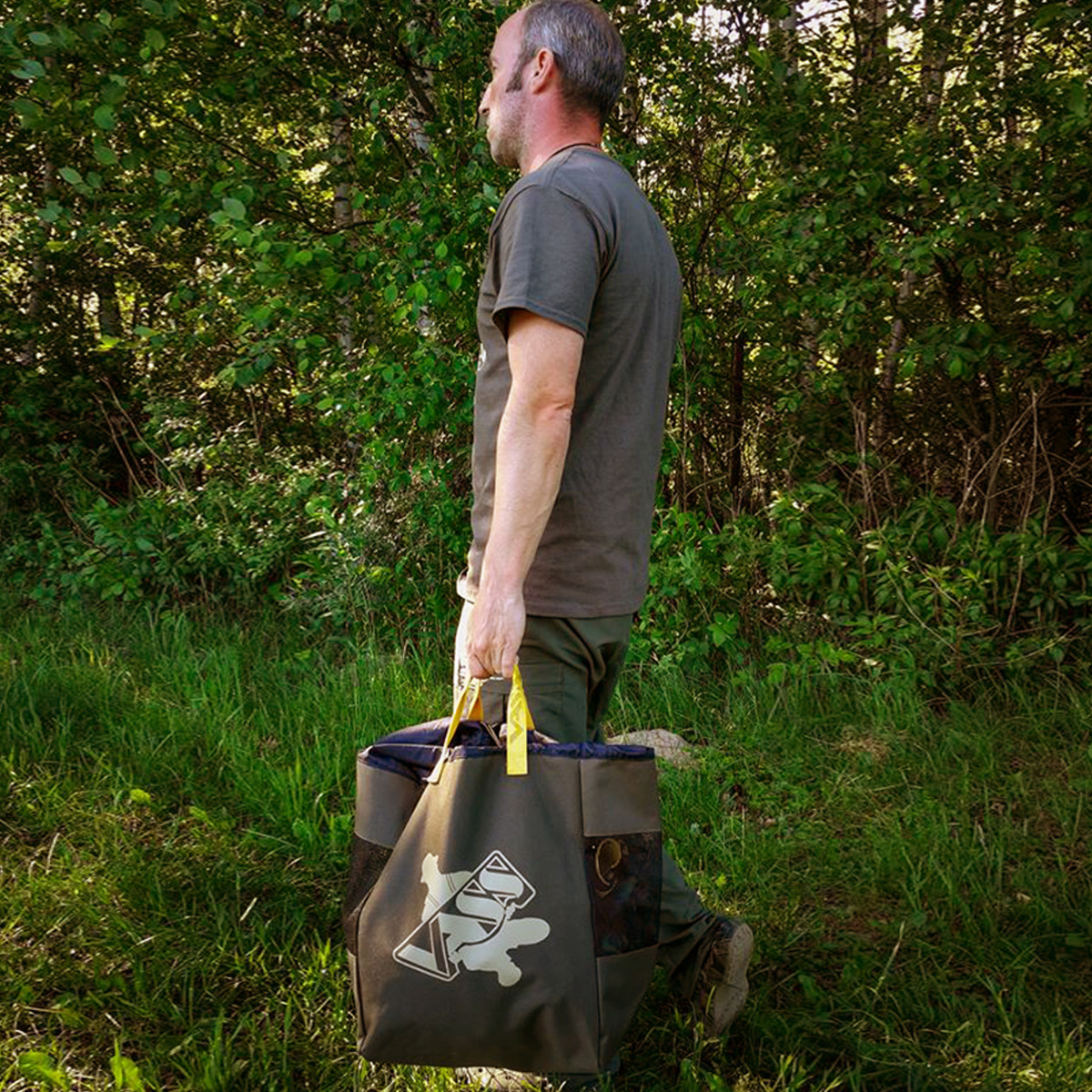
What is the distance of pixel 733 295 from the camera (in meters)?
4.84

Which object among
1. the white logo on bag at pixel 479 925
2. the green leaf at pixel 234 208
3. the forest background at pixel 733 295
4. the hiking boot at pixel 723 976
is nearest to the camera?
the white logo on bag at pixel 479 925

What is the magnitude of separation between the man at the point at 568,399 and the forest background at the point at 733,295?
192cm

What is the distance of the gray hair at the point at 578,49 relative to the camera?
6.76 feet

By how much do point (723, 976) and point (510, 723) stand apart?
2.86ft

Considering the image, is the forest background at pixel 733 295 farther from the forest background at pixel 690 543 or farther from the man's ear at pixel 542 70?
the man's ear at pixel 542 70

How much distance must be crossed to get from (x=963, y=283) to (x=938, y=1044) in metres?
3.44

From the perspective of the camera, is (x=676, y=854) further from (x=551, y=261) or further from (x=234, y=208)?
(x=234, y=208)

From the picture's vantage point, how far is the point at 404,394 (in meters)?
4.32

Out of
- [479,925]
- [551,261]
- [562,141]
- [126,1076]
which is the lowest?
[126,1076]

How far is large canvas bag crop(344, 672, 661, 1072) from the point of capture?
175cm

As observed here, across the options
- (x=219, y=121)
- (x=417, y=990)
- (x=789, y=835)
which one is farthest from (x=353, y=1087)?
(x=219, y=121)

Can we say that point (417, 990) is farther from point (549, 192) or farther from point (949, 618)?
point (949, 618)

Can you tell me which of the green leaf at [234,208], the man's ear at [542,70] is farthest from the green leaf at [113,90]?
Result: the man's ear at [542,70]

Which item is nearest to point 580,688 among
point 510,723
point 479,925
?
point 510,723
